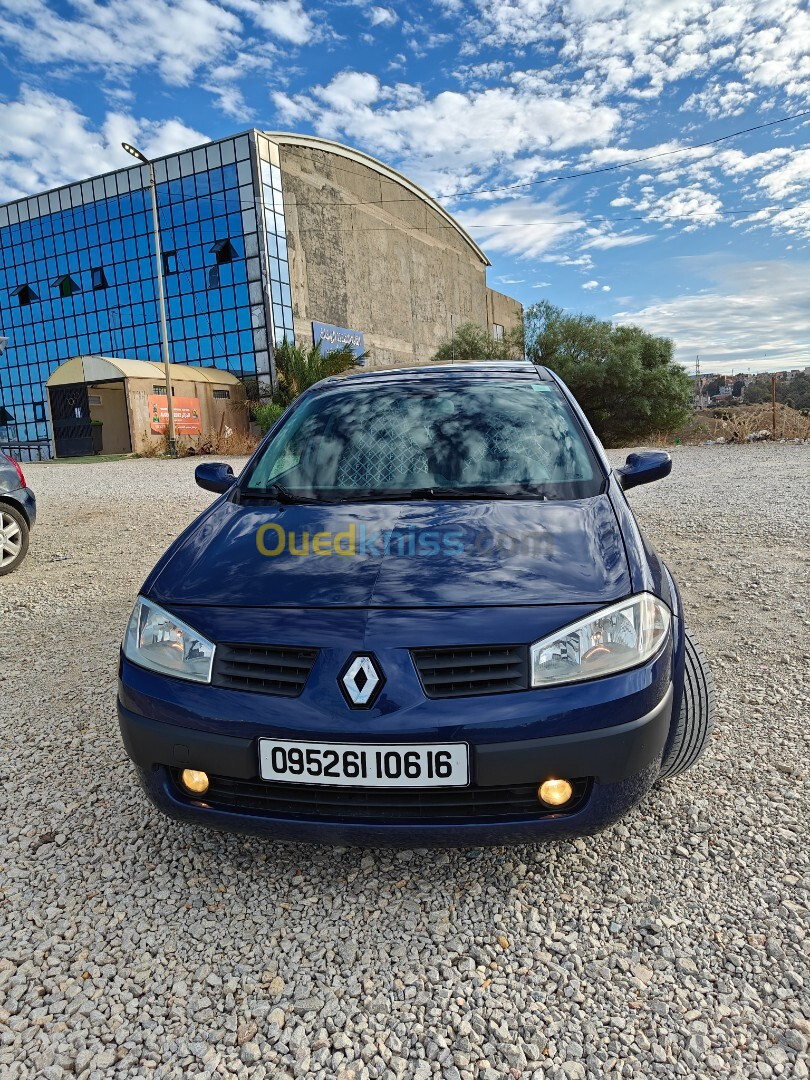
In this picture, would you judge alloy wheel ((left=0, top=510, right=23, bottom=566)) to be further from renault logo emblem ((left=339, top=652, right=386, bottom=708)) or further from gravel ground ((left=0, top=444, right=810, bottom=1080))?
renault logo emblem ((left=339, top=652, right=386, bottom=708))

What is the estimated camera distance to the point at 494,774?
1626 millimetres

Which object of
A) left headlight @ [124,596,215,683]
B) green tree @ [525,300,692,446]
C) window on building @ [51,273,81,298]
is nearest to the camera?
left headlight @ [124,596,215,683]

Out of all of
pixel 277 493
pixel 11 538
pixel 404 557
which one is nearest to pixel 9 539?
pixel 11 538

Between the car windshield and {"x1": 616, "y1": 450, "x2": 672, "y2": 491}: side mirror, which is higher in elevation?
the car windshield

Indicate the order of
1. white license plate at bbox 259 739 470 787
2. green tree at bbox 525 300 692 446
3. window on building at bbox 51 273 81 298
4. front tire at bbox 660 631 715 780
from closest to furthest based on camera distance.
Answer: white license plate at bbox 259 739 470 787 → front tire at bbox 660 631 715 780 → green tree at bbox 525 300 692 446 → window on building at bbox 51 273 81 298

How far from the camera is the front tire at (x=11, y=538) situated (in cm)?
573

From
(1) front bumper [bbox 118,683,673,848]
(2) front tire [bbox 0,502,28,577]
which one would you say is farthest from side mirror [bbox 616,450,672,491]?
(2) front tire [bbox 0,502,28,577]

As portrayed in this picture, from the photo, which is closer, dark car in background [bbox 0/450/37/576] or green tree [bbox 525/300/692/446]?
dark car in background [bbox 0/450/37/576]

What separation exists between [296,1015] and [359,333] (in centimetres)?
4130

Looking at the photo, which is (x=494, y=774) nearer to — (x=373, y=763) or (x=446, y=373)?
(x=373, y=763)

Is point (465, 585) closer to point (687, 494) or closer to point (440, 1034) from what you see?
point (440, 1034)

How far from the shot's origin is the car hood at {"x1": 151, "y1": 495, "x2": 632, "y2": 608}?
6.00 feet

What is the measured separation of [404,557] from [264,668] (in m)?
0.52

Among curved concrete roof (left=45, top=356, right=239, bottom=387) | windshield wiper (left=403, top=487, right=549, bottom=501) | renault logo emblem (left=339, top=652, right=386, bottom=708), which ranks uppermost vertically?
curved concrete roof (left=45, top=356, right=239, bottom=387)
